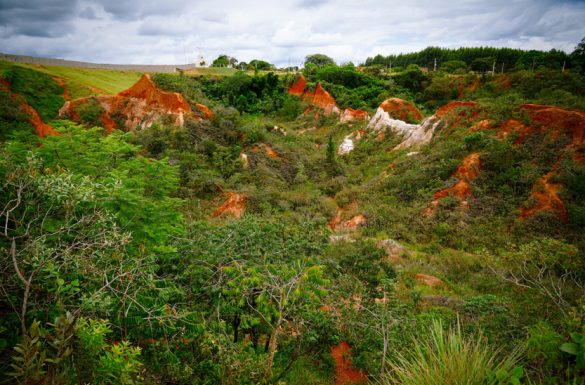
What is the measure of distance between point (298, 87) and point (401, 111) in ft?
59.1

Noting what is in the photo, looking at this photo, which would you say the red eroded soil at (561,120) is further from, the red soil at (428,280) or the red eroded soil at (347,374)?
the red eroded soil at (347,374)

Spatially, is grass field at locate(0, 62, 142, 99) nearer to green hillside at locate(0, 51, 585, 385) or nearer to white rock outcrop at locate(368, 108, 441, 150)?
green hillside at locate(0, 51, 585, 385)

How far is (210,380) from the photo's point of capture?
3.80 metres

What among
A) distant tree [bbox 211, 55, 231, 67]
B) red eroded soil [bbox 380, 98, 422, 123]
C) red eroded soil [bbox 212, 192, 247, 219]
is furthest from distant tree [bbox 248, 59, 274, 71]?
red eroded soil [bbox 212, 192, 247, 219]

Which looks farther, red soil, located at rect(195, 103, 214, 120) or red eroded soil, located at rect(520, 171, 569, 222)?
red soil, located at rect(195, 103, 214, 120)

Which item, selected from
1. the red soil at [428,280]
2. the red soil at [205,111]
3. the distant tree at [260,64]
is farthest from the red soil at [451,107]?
the distant tree at [260,64]

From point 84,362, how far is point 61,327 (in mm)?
430

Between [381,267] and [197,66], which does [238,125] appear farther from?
[197,66]

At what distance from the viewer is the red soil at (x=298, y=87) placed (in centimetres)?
4469

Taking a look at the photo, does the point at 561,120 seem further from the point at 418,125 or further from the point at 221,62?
the point at 221,62

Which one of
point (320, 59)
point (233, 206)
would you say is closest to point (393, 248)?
point (233, 206)

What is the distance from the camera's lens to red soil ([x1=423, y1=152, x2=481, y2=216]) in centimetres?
1669

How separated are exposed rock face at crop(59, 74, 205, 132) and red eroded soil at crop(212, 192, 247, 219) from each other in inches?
436

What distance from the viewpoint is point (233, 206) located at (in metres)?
16.5
